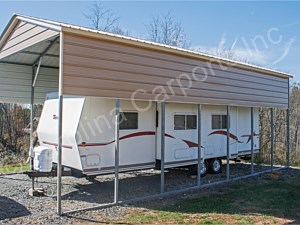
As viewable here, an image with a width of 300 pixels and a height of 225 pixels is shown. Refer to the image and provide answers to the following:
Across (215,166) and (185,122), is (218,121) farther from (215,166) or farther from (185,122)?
(185,122)

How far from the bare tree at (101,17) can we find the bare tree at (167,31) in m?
3.05

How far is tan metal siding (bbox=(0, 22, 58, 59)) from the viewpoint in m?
7.04

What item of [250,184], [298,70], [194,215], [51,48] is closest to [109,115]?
[51,48]

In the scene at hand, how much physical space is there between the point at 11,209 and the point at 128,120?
3.69m

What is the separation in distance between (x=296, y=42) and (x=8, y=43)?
33.7ft

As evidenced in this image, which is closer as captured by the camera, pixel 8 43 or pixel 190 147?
pixel 8 43

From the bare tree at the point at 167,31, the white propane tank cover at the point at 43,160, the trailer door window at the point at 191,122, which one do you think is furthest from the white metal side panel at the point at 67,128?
the bare tree at the point at 167,31

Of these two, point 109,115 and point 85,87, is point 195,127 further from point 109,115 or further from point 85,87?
point 85,87

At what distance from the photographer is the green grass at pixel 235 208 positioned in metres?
6.25

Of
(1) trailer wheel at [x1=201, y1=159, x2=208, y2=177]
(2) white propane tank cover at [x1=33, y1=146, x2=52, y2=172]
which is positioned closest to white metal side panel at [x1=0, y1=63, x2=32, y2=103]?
(2) white propane tank cover at [x1=33, y1=146, x2=52, y2=172]

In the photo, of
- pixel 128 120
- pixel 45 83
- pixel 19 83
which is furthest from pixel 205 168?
pixel 19 83

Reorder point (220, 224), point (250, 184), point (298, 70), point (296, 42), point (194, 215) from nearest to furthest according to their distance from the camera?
1. point (220, 224)
2. point (194, 215)
3. point (250, 184)
4. point (296, 42)
5. point (298, 70)

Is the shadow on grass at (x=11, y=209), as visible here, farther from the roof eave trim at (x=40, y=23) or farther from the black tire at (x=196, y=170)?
the black tire at (x=196, y=170)

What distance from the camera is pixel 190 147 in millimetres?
10438
